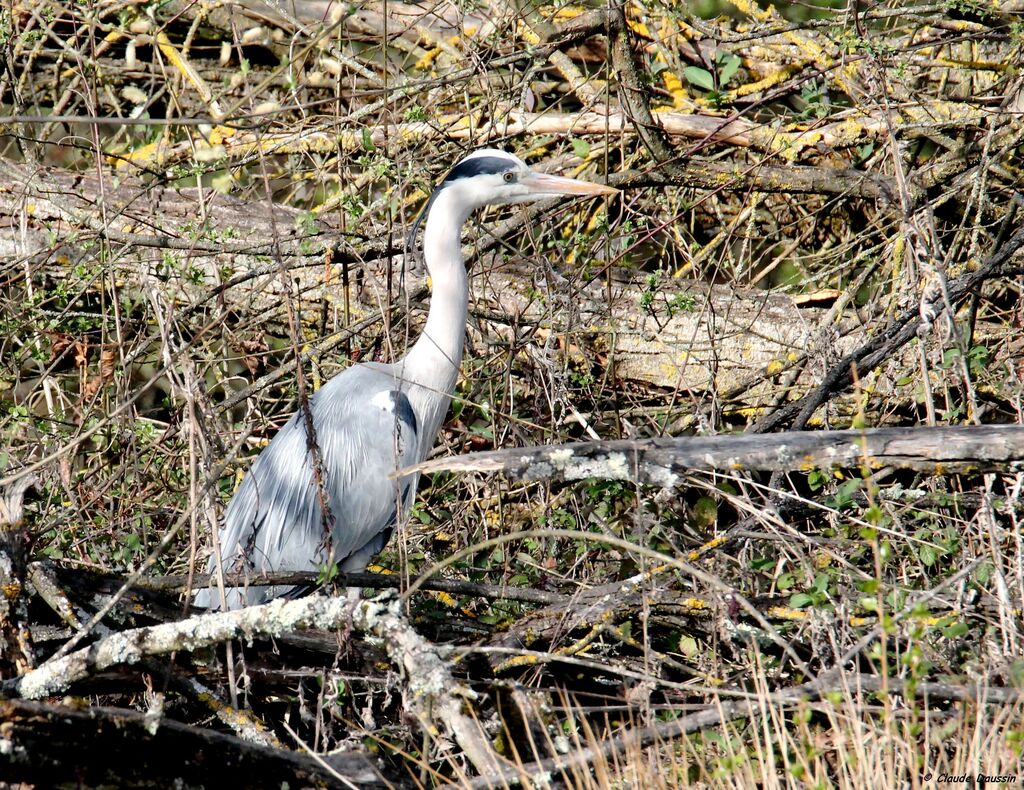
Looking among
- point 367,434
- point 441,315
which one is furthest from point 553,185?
point 367,434

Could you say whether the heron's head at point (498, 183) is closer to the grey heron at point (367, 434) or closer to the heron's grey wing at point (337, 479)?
the grey heron at point (367, 434)

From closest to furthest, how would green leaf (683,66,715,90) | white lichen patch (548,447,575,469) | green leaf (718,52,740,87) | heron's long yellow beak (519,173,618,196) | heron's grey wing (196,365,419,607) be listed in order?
1. white lichen patch (548,447,575,469)
2. heron's grey wing (196,365,419,607)
3. heron's long yellow beak (519,173,618,196)
4. green leaf (718,52,740,87)
5. green leaf (683,66,715,90)

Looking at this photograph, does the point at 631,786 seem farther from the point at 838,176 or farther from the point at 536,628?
the point at 838,176

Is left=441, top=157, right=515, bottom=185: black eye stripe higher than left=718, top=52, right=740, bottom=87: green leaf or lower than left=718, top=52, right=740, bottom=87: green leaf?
lower

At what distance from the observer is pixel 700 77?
438cm

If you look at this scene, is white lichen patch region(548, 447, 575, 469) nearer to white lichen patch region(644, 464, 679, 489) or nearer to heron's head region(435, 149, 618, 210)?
white lichen patch region(644, 464, 679, 489)

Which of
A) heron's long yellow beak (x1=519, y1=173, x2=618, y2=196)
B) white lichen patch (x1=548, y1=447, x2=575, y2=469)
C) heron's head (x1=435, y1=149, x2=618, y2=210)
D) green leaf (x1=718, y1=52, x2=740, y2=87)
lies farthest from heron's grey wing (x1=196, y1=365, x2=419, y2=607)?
green leaf (x1=718, y1=52, x2=740, y2=87)

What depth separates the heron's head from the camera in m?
3.66

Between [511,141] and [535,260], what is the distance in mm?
737

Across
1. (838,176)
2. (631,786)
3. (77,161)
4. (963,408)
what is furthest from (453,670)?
(77,161)

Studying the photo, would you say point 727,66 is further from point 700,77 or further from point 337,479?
point 337,479

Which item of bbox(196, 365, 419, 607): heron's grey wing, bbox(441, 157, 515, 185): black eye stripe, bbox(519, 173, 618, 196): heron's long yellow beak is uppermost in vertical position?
bbox(441, 157, 515, 185): black eye stripe

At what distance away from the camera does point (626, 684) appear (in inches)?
99.0

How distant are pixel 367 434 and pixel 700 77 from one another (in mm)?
1962
